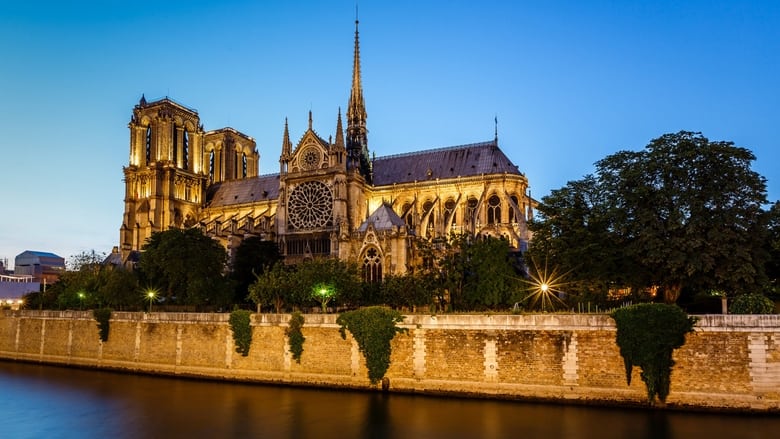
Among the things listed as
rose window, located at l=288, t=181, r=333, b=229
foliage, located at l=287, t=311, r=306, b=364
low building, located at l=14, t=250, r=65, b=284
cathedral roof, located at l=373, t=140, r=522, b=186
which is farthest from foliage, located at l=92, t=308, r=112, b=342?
Answer: low building, located at l=14, t=250, r=65, b=284

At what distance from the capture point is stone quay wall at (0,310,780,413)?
75.7ft

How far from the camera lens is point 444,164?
6122 cm

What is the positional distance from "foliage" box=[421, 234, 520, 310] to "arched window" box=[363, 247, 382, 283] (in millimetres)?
5884

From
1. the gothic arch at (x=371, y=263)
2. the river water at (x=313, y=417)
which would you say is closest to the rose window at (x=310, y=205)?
the gothic arch at (x=371, y=263)

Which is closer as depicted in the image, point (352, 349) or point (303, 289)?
point (352, 349)

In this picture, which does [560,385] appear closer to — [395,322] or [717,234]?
[395,322]

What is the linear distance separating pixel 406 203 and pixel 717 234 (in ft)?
113

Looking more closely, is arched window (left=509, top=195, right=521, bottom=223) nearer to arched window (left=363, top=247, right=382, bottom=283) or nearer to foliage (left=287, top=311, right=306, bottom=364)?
arched window (left=363, top=247, right=382, bottom=283)

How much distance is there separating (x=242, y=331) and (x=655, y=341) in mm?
19430

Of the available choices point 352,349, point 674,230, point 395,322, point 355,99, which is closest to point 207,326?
point 352,349

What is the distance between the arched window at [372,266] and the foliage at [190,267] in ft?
31.4

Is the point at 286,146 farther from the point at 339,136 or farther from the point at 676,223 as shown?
the point at 676,223

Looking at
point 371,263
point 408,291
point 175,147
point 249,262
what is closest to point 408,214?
point 371,263

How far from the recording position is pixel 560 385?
2533 cm
